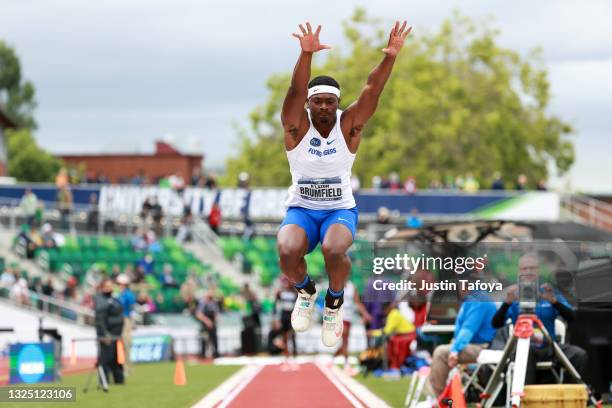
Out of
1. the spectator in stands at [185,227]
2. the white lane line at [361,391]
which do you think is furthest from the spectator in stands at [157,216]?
the white lane line at [361,391]

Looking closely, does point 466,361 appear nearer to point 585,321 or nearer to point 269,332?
point 585,321

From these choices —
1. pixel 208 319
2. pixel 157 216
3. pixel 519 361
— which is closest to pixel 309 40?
pixel 519 361

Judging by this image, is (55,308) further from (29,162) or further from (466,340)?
(29,162)

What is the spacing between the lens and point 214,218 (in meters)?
38.9

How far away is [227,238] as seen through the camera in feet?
129

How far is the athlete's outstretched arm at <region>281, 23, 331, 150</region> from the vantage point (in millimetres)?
10609

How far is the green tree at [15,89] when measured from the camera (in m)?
104

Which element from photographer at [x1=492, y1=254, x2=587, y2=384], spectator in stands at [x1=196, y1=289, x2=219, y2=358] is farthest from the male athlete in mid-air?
spectator in stands at [x1=196, y1=289, x2=219, y2=358]

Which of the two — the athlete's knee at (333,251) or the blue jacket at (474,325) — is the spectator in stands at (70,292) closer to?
the blue jacket at (474,325)

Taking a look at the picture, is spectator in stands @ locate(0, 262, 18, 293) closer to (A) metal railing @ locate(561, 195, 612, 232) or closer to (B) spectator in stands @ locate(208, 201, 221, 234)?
(B) spectator in stands @ locate(208, 201, 221, 234)

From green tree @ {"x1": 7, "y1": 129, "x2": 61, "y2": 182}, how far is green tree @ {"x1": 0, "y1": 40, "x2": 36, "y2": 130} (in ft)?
40.2

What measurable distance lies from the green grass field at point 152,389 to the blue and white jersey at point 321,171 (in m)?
4.95

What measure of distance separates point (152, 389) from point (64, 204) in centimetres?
2191

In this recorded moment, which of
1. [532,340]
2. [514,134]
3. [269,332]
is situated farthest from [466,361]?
[514,134]
